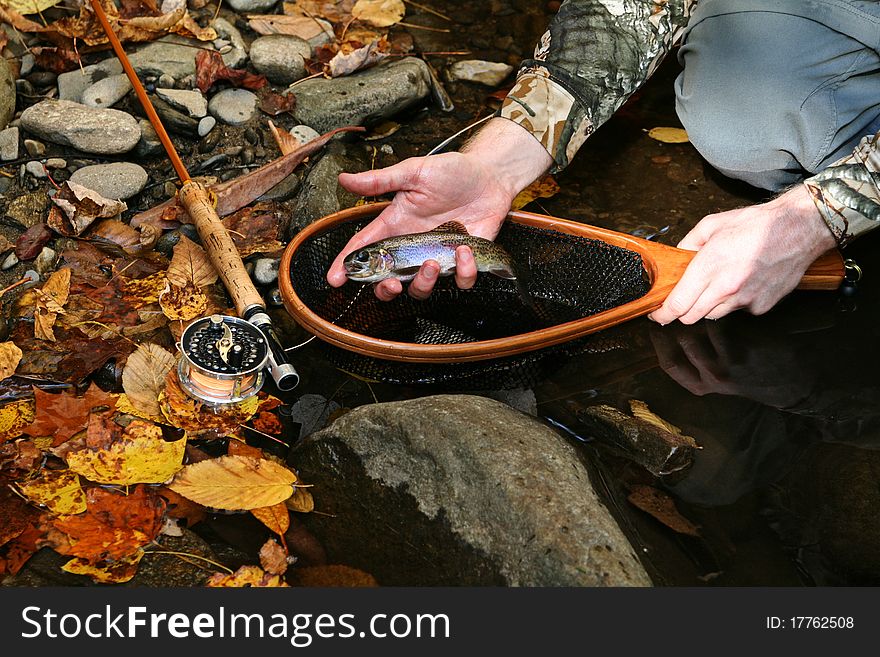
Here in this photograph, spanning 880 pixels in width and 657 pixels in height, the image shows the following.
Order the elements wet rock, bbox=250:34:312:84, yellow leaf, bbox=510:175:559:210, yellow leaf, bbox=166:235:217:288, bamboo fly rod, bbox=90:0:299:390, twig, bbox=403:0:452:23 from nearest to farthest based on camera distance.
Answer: bamboo fly rod, bbox=90:0:299:390
yellow leaf, bbox=166:235:217:288
yellow leaf, bbox=510:175:559:210
wet rock, bbox=250:34:312:84
twig, bbox=403:0:452:23

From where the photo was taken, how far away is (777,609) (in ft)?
9.03

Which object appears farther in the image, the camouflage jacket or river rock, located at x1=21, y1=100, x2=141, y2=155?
river rock, located at x1=21, y1=100, x2=141, y2=155

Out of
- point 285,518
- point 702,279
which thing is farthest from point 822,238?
point 285,518

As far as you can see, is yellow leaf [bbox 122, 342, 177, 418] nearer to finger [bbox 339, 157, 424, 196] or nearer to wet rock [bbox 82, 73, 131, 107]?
finger [bbox 339, 157, 424, 196]

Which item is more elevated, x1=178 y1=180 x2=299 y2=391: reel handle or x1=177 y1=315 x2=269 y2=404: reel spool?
x1=178 y1=180 x2=299 y2=391: reel handle

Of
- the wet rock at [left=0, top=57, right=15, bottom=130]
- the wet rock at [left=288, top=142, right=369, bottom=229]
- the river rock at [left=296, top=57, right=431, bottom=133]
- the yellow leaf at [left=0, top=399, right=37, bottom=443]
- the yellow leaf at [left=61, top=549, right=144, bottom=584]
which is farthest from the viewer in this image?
the river rock at [left=296, top=57, right=431, bottom=133]

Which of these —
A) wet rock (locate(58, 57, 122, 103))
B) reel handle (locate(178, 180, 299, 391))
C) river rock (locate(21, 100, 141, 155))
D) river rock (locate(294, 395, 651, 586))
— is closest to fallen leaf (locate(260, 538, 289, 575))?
river rock (locate(294, 395, 651, 586))

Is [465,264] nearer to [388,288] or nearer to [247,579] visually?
[388,288]

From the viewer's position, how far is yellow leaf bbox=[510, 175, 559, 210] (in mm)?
4711

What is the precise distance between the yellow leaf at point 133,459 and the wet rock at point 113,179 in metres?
1.58

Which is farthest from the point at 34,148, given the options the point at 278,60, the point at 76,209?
the point at 278,60

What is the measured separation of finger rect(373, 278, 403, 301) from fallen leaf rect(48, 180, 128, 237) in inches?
60.7

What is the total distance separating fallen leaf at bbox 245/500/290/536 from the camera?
120 inches

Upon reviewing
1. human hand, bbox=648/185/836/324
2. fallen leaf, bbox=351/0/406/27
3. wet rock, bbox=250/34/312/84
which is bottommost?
wet rock, bbox=250/34/312/84
